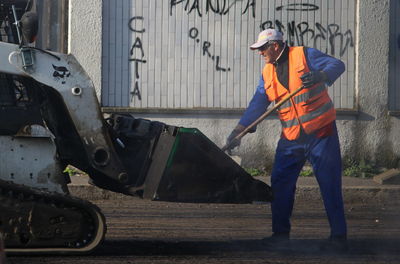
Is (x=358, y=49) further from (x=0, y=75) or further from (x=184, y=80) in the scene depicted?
(x=0, y=75)

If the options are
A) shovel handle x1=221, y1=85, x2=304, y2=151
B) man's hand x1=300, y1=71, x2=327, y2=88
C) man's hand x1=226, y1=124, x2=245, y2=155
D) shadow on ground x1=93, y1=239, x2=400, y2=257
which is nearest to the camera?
shadow on ground x1=93, y1=239, x2=400, y2=257

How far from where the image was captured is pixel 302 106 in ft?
28.9

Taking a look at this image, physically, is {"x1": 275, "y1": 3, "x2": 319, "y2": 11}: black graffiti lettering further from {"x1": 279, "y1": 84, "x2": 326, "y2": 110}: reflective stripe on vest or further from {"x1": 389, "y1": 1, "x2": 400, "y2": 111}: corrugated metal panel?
{"x1": 279, "y1": 84, "x2": 326, "y2": 110}: reflective stripe on vest

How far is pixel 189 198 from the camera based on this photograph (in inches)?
330

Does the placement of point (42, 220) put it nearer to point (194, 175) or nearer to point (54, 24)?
point (194, 175)

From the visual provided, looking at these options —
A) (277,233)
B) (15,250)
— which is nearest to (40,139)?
(15,250)

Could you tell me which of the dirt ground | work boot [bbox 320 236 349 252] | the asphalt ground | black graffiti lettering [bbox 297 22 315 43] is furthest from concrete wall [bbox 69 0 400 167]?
work boot [bbox 320 236 349 252]

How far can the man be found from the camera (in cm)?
869

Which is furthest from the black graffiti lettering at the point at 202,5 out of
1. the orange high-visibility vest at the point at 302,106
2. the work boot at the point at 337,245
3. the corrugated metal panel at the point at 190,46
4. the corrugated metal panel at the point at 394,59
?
the work boot at the point at 337,245

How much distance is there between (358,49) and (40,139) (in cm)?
769

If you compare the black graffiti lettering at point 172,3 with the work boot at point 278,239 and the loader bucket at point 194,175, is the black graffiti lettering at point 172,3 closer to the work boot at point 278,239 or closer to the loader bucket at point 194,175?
the work boot at point 278,239

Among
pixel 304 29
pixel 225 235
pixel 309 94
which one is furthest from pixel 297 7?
pixel 309 94

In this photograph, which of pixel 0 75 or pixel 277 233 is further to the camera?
pixel 277 233

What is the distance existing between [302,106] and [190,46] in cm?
590
